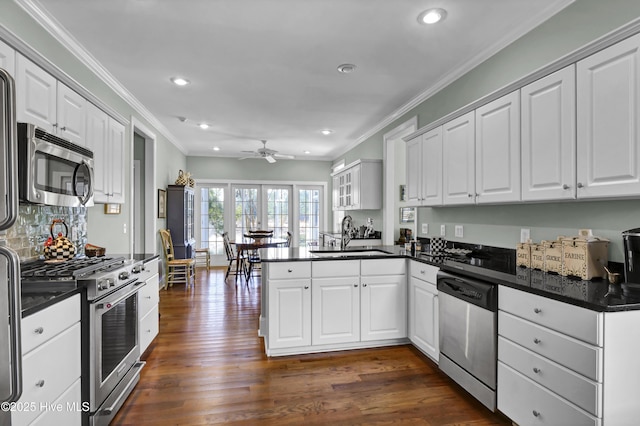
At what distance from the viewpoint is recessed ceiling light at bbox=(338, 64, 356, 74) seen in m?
3.27

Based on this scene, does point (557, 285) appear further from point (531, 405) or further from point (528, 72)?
point (528, 72)

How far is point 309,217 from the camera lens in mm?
8672

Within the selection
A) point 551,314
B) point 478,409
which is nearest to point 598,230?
point 551,314

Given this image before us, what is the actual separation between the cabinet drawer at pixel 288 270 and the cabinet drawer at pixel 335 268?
6cm

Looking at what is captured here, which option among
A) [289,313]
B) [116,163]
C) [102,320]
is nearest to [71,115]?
[116,163]

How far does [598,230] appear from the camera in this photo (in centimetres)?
204

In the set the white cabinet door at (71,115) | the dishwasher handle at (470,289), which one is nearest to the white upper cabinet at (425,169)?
the dishwasher handle at (470,289)

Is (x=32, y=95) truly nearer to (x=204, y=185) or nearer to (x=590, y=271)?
(x=590, y=271)

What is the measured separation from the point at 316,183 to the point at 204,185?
2724mm

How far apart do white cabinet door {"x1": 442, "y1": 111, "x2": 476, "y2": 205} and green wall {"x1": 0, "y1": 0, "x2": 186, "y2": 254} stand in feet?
9.75

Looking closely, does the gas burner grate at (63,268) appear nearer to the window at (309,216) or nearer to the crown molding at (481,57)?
the crown molding at (481,57)

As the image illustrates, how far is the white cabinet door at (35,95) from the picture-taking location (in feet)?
6.19

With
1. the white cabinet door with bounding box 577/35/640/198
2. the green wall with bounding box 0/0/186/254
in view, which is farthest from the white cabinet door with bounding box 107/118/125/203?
the white cabinet door with bounding box 577/35/640/198

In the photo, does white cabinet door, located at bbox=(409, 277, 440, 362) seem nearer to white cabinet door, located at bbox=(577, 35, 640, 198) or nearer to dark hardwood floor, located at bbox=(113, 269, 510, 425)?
dark hardwood floor, located at bbox=(113, 269, 510, 425)
